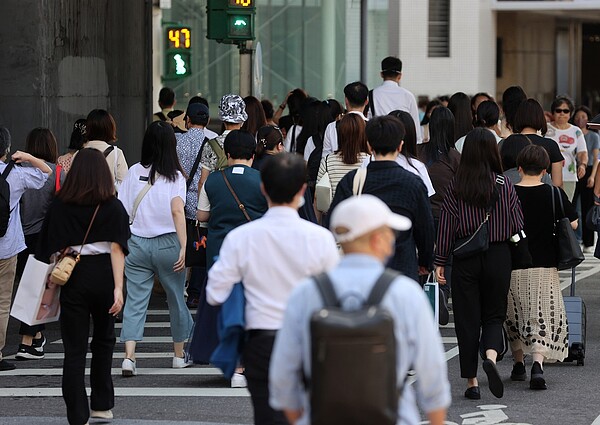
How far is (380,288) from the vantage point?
14.9 feet

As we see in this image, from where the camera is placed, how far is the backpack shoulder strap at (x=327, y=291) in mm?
4547

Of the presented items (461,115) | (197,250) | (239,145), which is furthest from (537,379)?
(461,115)

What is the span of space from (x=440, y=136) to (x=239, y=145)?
2.93 meters

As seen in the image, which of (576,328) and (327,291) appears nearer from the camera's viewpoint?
(327,291)

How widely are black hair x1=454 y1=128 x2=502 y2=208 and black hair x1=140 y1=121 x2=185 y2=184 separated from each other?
7.29 ft

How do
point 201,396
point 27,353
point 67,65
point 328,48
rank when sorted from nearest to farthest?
point 201,396 < point 27,353 < point 67,65 < point 328,48

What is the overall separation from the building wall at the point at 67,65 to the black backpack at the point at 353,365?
10.7 m

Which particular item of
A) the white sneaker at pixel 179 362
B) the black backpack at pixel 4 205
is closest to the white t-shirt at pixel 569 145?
the white sneaker at pixel 179 362

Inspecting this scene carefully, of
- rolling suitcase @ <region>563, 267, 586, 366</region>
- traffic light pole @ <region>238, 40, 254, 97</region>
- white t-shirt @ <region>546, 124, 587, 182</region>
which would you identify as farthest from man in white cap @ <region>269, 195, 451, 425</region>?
white t-shirt @ <region>546, 124, 587, 182</region>

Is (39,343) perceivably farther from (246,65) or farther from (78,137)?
(246,65)

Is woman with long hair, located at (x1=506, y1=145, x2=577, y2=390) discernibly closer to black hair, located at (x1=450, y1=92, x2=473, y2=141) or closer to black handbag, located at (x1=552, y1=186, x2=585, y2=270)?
black handbag, located at (x1=552, y1=186, x2=585, y2=270)

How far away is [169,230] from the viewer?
33.4ft

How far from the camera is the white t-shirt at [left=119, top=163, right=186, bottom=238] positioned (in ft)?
33.2

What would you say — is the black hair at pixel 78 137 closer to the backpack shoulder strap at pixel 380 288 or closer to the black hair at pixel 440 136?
the black hair at pixel 440 136
